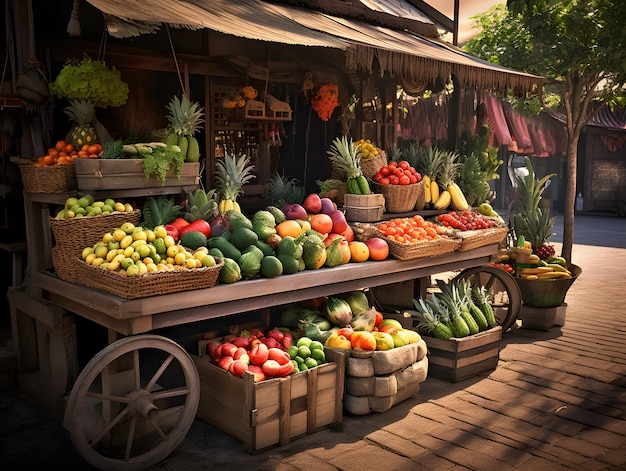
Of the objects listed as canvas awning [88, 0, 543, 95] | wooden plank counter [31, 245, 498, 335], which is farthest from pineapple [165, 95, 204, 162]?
wooden plank counter [31, 245, 498, 335]

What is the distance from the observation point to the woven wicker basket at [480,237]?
23.3ft

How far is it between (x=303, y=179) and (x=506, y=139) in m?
11.3

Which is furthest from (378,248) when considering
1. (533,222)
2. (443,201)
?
(533,222)

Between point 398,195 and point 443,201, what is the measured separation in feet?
3.35

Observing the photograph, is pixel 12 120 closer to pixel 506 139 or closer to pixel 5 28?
pixel 5 28

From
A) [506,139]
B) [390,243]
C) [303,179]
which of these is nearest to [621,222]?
[506,139]

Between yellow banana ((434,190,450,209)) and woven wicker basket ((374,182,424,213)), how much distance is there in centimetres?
61

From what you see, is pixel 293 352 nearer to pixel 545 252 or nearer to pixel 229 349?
pixel 229 349

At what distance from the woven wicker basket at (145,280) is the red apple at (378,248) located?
1918 mm

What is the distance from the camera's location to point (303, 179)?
9.09 m

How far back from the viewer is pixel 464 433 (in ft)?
16.9

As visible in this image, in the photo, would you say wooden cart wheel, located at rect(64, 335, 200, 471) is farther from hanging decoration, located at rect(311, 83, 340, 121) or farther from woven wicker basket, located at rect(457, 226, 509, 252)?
hanging decoration, located at rect(311, 83, 340, 121)

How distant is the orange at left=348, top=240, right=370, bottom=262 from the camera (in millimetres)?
6145

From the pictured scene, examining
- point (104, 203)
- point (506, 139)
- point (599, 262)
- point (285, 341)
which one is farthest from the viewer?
point (506, 139)
